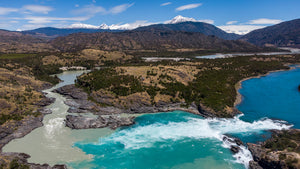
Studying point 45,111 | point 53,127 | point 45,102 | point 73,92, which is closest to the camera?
point 53,127

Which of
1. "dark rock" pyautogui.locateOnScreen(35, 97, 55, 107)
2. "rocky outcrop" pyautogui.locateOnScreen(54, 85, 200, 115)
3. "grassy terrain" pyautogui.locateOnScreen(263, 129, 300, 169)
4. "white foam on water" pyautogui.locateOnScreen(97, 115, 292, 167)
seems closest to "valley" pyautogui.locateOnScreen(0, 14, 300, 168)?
"rocky outcrop" pyautogui.locateOnScreen(54, 85, 200, 115)

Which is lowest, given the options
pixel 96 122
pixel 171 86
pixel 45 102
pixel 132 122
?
pixel 132 122

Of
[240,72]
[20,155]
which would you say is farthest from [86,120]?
[240,72]

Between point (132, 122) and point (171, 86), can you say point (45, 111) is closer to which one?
point (132, 122)

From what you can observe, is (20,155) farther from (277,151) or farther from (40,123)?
(277,151)

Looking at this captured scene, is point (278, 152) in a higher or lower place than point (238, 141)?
higher

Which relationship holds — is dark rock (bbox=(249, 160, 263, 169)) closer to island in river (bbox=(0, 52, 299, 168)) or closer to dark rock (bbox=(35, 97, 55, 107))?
island in river (bbox=(0, 52, 299, 168))

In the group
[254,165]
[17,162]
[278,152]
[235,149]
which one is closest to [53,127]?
[17,162]

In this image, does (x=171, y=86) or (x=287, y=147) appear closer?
(x=287, y=147)
